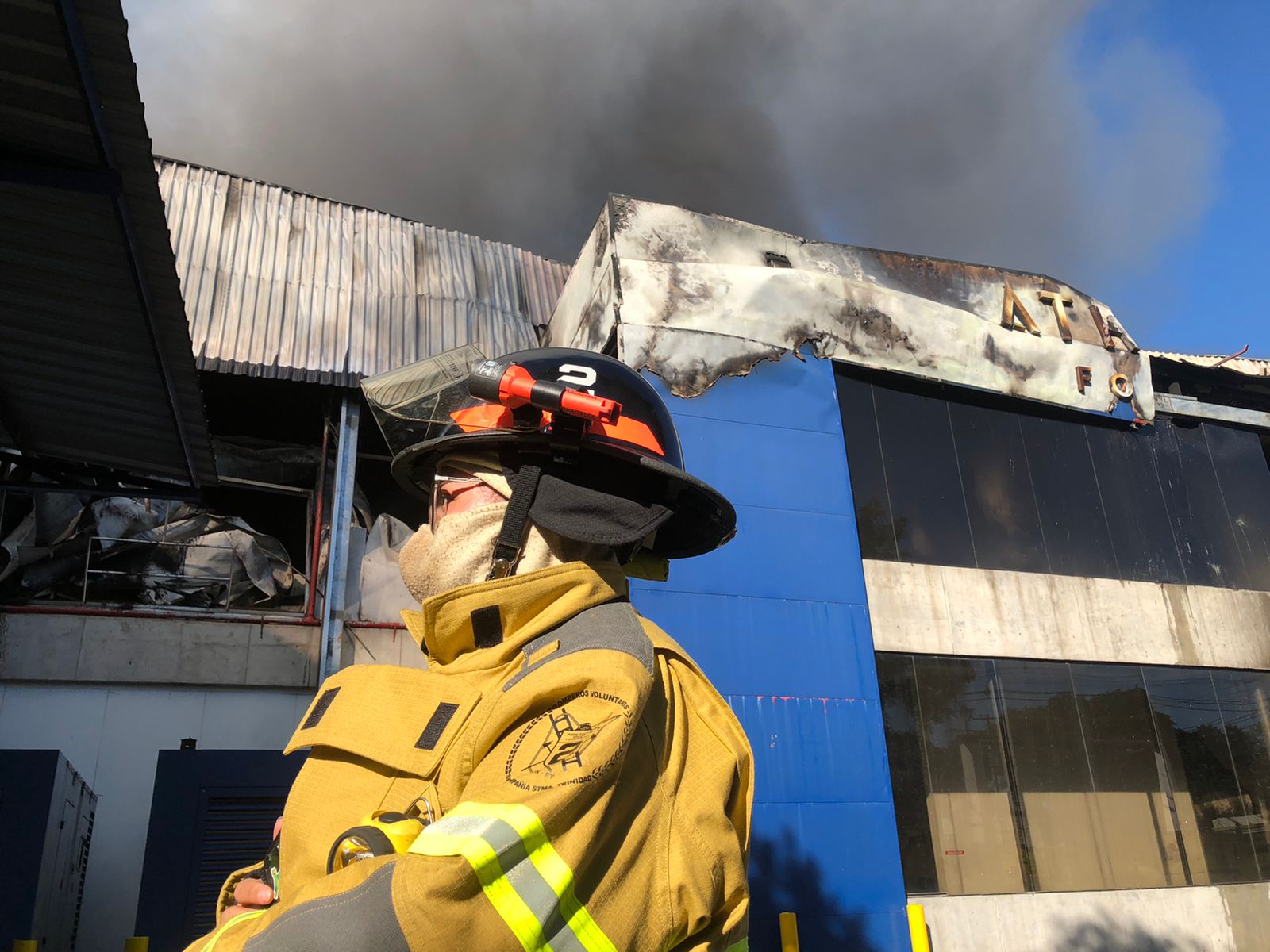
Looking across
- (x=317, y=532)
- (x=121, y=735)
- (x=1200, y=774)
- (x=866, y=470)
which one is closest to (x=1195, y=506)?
(x=1200, y=774)

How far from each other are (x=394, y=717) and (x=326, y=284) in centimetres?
1051

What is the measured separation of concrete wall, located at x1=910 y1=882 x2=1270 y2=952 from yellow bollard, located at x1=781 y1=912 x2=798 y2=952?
1.55 m

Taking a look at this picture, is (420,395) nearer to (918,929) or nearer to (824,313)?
(918,929)

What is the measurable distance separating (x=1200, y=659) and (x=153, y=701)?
11.0m

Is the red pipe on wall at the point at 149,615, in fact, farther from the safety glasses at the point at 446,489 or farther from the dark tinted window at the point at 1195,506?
the dark tinted window at the point at 1195,506

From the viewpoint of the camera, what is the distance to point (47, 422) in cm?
523

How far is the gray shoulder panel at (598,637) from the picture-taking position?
1335 millimetres

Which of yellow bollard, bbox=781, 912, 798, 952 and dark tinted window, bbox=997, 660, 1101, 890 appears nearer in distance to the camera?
yellow bollard, bbox=781, 912, 798, 952

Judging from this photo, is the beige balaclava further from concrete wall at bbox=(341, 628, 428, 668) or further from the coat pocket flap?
concrete wall at bbox=(341, 628, 428, 668)

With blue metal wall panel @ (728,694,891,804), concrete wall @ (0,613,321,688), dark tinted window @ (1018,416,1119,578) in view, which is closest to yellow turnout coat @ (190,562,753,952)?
blue metal wall panel @ (728,694,891,804)

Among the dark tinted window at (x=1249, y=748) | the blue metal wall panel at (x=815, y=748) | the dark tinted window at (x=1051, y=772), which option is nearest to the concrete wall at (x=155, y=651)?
the blue metal wall panel at (x=815, y=748)

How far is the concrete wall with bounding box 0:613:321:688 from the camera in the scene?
849 cm

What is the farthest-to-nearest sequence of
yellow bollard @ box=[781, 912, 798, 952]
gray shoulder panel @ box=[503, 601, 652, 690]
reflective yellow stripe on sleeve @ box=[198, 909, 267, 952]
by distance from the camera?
yellow bollard @ box=[781, 912, 798, 952], gray shoulder panel @ box=[503, 601, 652, 690], reflective yellow stripe on sleeve @ box=[198, 909, 267, 952]

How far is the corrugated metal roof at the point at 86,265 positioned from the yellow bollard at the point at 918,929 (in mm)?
5863
